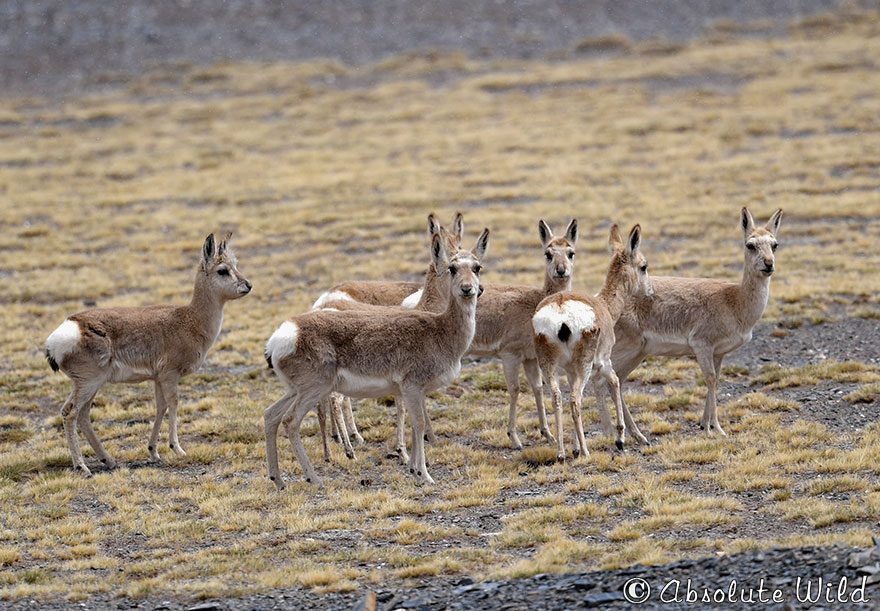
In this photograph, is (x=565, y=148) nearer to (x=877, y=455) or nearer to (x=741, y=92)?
(x=741, y=92)

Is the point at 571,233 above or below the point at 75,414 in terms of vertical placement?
above

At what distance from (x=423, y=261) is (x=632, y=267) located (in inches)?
434

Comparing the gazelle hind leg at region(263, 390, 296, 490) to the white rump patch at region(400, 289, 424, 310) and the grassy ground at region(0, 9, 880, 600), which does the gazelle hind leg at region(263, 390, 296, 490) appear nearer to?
the grassy ground at region(0, 9, 880, 600)

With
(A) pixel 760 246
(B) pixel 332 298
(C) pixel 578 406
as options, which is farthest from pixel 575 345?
(B) pixel 332 298

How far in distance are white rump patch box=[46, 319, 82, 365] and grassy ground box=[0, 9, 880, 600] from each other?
1.37 meters

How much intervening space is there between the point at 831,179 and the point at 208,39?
3353 centimetres

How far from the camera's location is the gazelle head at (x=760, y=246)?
1355 cm

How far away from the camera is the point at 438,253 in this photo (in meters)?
12.9

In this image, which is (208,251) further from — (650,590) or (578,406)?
(650,590)

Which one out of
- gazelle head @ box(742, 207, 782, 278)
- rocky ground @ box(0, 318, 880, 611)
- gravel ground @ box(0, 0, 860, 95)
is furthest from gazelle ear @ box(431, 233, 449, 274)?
gravel ground @ box(0, 0, 860, 95)

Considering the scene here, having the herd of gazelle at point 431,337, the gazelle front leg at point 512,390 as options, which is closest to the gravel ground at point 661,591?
the herd of gazelle at point 431,337

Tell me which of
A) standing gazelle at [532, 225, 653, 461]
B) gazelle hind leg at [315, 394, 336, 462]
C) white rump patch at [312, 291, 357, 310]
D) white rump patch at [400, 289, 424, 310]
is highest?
white rump patch at [312, 291, 357, 310]

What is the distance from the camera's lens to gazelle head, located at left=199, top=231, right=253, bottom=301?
1392 cm

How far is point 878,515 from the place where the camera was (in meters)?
9.47
